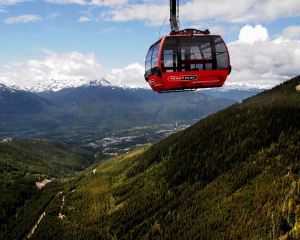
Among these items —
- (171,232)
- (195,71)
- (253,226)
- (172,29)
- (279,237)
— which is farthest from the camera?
(171,232)

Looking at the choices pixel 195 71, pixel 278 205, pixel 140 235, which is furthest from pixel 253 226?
pixel 195 71

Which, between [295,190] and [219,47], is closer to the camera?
[219,47]

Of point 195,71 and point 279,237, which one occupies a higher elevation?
point 195,71

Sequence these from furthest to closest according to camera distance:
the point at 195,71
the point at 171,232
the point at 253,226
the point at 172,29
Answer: the point at 171,232
the point at 253,226
the point at 195,71
the point at 172,29

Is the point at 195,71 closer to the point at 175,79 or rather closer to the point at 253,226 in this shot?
the point at 175,79

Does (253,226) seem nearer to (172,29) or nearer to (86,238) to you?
(86,238)

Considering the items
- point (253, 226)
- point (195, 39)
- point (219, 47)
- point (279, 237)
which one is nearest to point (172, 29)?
point (195, 39)

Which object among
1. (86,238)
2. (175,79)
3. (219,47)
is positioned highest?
(219,47)
